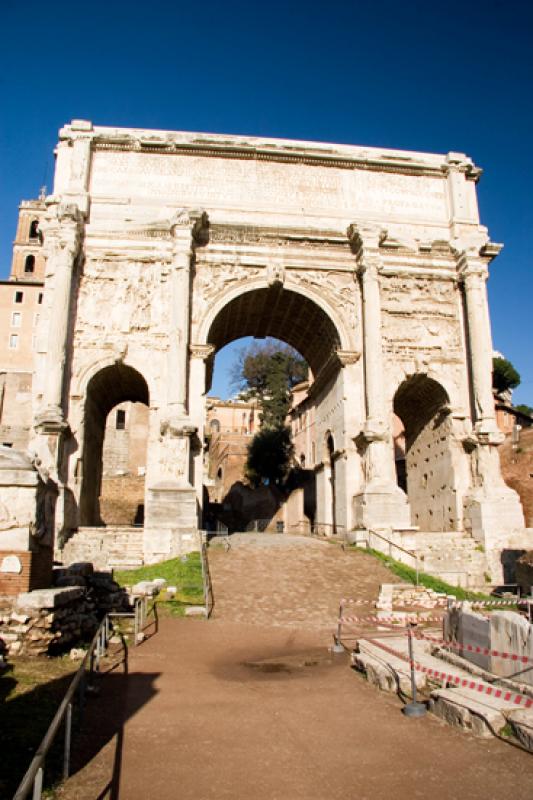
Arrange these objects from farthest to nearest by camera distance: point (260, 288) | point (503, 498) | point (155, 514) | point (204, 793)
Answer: point (260, 288) < point (503, 498) < point (155, 514) < point (204, 793)

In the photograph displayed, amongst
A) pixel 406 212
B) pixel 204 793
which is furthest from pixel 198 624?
pixel 406 212

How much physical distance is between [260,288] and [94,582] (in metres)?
11.4

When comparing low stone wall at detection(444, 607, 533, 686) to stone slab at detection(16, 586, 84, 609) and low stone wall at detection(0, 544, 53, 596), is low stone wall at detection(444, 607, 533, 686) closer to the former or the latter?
stone slab at detection(16, 586, 84, 609)

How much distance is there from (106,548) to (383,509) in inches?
295

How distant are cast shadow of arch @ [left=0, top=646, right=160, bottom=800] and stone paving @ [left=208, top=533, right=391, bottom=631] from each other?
4.53 m

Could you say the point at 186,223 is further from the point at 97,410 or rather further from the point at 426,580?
the point at 426,580

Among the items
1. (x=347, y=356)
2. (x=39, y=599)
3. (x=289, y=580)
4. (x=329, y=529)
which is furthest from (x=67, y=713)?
(x=329, y=529)

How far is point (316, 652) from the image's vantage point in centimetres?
886

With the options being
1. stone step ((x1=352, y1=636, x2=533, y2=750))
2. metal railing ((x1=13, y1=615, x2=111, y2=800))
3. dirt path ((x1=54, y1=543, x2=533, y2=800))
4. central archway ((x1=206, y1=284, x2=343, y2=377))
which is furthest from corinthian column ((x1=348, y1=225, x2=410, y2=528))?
metal railing ((x1=13, y1=615, x2=111, y2=800))

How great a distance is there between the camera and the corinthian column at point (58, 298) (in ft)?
55.2

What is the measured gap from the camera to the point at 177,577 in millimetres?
13297

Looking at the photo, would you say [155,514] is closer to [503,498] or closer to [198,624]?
[198,624]

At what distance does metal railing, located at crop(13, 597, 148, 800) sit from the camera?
294cm

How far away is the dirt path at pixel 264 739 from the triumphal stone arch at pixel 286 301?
8961 millimetres
